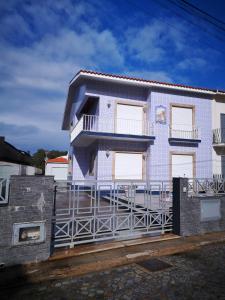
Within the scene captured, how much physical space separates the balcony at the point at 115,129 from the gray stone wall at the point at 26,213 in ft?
26.5

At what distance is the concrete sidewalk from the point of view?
404 centimetres

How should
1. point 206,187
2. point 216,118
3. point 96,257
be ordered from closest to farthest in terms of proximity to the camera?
point 96,257
point 206,187
point 216,118

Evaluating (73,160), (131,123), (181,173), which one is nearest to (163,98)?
(131,123)

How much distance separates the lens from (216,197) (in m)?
7.36

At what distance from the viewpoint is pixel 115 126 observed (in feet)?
45.2

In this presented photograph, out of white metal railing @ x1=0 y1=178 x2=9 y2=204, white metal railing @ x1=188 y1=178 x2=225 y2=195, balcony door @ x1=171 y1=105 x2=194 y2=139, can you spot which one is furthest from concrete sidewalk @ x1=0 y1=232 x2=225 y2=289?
balcony door @ x1=171 y1=105 x2=194 y2=139

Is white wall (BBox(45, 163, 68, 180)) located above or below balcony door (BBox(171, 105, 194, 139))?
below

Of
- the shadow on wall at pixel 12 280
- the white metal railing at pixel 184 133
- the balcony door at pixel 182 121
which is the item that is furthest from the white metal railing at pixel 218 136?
the shadow on wall at pixel 12 280

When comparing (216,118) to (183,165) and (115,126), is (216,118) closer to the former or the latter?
(183,165)

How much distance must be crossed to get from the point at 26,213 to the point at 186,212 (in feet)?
14.8

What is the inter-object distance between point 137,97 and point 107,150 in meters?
4.09

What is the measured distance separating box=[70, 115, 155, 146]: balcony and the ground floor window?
1.07 m

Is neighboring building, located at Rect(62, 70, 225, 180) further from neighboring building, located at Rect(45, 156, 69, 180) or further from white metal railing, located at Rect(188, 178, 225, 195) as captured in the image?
neighboring building, located at Rect(45, 156, 69, 180)

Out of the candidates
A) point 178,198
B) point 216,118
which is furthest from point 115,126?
point 178,198
